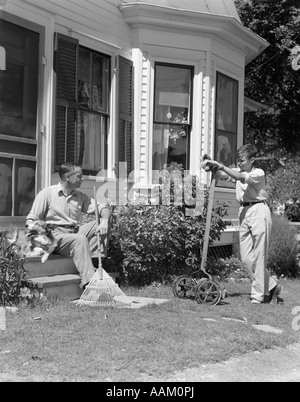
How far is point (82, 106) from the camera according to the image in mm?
9289

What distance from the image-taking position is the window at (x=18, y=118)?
25.7 feet

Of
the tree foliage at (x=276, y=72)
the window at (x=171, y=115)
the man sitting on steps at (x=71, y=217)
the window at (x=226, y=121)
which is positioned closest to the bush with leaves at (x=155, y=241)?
the man sitting on steps at (x=71, y=217)

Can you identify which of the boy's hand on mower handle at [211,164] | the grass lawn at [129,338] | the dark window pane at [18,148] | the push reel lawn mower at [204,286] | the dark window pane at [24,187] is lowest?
the grass lawn at [129,338]

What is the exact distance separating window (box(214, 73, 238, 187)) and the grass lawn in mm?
4507

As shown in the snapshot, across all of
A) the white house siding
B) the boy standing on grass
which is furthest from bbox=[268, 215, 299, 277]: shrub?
the boy standing on grass

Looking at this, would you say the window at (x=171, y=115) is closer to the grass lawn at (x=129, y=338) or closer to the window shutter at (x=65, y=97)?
the window shutter at (x=65, y=97)

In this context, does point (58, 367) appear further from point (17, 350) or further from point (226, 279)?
point (226, 279)

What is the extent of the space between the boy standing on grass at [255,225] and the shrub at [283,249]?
3.26 metres

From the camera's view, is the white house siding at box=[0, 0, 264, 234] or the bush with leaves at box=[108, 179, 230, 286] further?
the white house siding at box=[0, 0, 264, 234]

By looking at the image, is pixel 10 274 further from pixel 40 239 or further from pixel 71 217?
pixel 71 217

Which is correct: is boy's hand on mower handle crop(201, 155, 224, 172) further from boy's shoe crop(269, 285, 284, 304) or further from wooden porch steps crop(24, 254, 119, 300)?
wooden porch steps crop(24, 254, 119, 300)

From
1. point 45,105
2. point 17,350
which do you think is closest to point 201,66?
point 45,105

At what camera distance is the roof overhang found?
10.2 meters

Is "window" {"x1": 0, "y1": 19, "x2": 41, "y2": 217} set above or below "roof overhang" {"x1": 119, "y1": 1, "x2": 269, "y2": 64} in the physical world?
below
